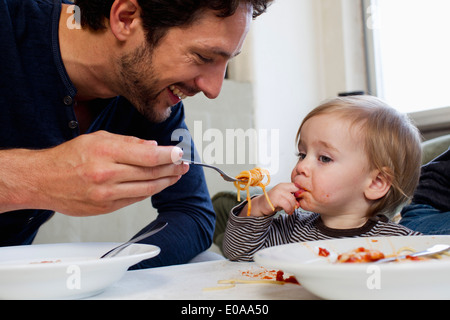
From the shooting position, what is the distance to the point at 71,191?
83 cm

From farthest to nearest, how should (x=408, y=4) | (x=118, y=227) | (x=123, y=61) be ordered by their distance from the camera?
(x=408, y=4), (x=118, y=227), (x=123, y=61)

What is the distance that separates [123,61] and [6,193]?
577mm

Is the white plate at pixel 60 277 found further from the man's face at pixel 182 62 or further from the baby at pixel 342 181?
the man's face at pixel 182 62

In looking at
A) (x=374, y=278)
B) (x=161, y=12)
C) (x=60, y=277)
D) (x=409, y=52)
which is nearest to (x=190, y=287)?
(x=60, y=277)

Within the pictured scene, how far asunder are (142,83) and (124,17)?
0.19 meters

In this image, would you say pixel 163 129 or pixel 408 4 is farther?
pixel 408 4

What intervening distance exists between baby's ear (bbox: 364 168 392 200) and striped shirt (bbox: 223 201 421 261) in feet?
0.18

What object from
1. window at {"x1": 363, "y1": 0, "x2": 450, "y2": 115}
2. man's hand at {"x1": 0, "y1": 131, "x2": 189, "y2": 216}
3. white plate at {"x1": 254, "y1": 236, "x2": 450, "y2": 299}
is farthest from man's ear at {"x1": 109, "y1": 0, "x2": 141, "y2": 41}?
window at {"x1": 363, "y1": 0, "x2": 450, "y2": 115}

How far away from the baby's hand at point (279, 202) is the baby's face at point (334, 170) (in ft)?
0.08

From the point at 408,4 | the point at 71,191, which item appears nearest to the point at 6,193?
the point at 71,191

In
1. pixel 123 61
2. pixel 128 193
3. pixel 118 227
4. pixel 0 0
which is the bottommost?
pixel 118 227

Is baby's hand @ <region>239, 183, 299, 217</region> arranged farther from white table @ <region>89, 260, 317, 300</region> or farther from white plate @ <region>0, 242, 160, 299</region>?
white plate @ <region>0, 242, 160, 299</region>

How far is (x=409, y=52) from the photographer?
3.12 meters
